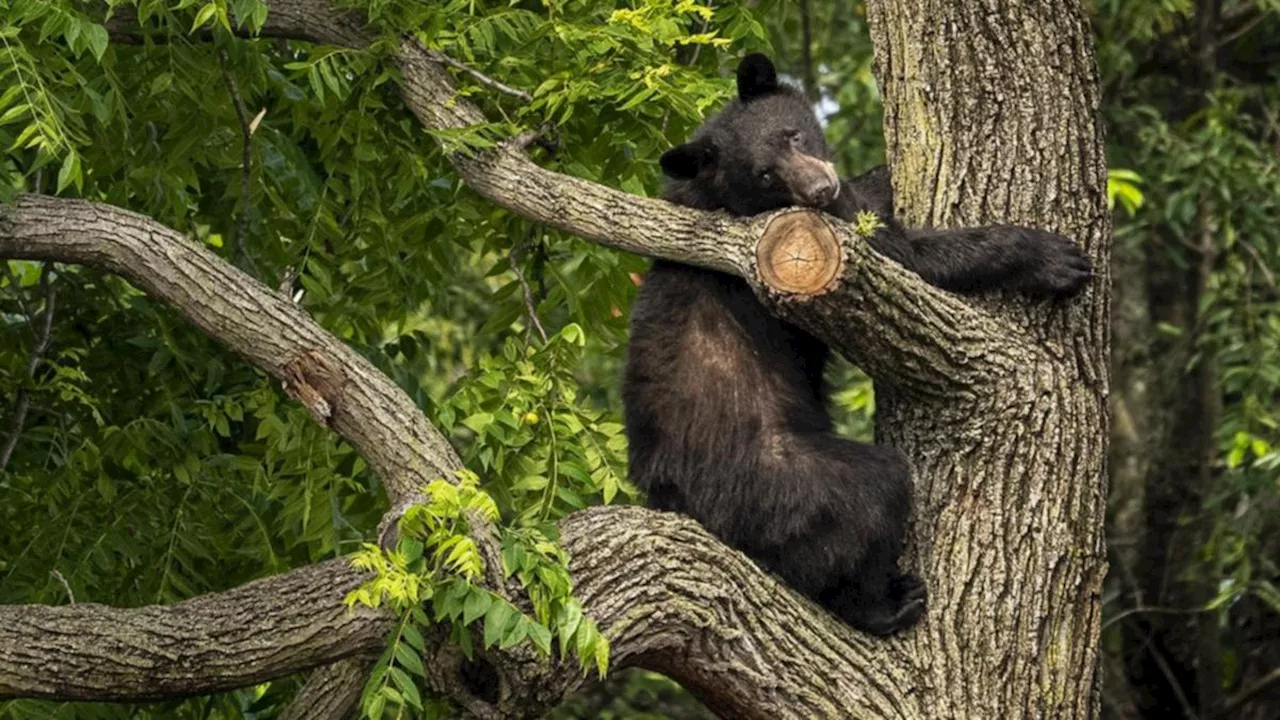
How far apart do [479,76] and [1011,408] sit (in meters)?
1.87

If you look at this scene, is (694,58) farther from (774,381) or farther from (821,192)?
(774,381)

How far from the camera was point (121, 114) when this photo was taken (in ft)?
19.0

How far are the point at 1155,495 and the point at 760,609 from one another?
5.81 m

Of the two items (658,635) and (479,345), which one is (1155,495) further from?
(658,635)

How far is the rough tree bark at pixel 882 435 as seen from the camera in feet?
15.2

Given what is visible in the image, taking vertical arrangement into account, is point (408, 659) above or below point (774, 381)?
below

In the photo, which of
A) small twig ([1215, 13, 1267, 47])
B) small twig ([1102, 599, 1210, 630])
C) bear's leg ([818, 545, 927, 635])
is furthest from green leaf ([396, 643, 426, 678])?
small twig ([1215, 13, 1267, 47])

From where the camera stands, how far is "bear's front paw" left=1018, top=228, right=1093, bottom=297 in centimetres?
516

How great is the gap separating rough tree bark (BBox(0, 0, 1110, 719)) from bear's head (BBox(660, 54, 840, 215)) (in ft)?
1.50

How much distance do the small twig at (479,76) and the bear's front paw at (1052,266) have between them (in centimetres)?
155

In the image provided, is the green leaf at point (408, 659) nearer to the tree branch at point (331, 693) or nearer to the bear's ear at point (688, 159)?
the tree branch at point (331, 693)

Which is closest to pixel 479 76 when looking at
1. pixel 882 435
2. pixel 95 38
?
pixel 95 38

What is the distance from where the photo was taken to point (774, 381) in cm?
578

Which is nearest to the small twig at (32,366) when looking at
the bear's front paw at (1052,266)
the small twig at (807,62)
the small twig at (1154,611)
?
the bear's front paw at (1052,266)
